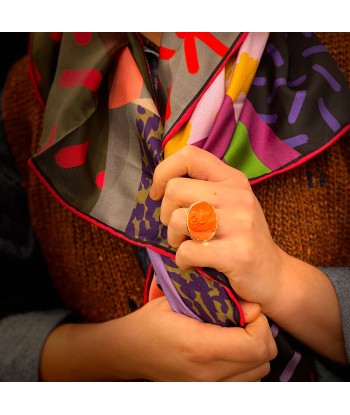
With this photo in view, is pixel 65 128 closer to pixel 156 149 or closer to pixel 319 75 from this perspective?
pixel 156 149

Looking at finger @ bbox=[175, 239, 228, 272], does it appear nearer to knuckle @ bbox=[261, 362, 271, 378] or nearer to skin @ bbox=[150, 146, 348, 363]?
skin @ bbox=[150, 146, 348, 363]

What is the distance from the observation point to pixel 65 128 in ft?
1.77

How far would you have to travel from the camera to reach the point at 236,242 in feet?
1.41

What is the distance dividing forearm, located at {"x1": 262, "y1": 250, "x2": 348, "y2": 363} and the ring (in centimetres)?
12

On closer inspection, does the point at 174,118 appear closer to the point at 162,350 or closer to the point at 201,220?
the point at 201,220

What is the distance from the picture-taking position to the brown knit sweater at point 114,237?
55 centimetres

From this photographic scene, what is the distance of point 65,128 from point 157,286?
232mm

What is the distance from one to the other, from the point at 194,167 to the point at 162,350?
228 mm

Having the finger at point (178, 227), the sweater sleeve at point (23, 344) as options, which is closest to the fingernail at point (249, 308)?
the finger at point (178, 227)

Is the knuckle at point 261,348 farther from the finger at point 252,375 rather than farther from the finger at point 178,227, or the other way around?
the finger at point 178,227

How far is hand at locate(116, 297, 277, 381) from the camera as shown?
0.47m

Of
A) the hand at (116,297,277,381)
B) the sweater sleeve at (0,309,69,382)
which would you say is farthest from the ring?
the sweater sleeve at (0,309,69,382)

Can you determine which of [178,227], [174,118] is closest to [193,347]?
[178,227]
